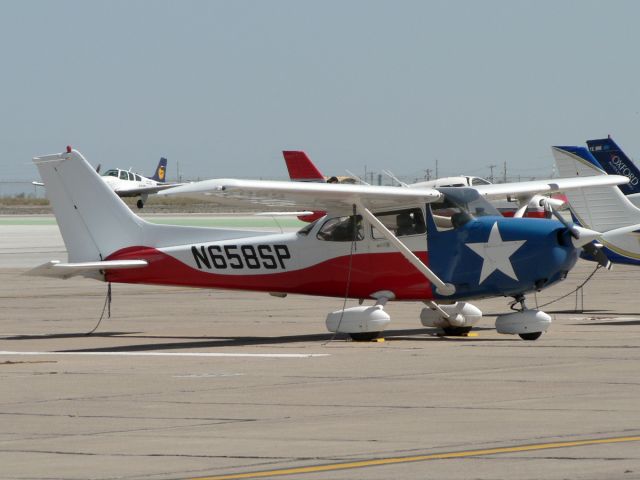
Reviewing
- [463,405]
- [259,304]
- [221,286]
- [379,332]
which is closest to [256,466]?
[463,405]

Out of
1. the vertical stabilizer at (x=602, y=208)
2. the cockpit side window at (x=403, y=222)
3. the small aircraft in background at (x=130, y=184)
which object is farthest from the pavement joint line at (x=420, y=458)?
the small aircraft in background at (x=130, y=184)

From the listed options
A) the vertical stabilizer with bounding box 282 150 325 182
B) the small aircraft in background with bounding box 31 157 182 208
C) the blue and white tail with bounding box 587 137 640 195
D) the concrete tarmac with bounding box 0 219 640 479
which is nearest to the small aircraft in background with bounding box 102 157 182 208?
the small aircraft in background with bounding box 31 157 182 208

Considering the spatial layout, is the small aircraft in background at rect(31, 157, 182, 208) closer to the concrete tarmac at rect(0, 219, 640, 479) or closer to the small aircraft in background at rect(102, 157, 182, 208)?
the small aircraft in background at rect(102, 157, 182, 208)

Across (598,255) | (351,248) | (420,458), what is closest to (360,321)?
(351,248)

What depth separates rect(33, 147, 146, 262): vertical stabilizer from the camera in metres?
19.9

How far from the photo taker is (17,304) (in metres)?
26.1

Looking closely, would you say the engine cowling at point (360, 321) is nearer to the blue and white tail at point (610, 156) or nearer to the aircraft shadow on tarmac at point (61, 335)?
the aircraft shadow on tarmac at point (61, 335)

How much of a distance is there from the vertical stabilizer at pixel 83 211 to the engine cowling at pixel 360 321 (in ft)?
11.8

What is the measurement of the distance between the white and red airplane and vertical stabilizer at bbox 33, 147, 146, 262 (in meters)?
0.01

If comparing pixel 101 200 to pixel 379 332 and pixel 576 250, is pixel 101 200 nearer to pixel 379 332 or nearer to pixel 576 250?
pixel 379 332

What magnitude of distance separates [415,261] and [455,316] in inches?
45.3

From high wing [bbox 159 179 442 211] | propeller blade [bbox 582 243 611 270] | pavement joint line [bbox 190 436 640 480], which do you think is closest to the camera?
pavement joint line [bbox 190 436 640 480]

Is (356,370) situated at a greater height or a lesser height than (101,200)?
lesser

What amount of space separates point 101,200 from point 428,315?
4.99m
